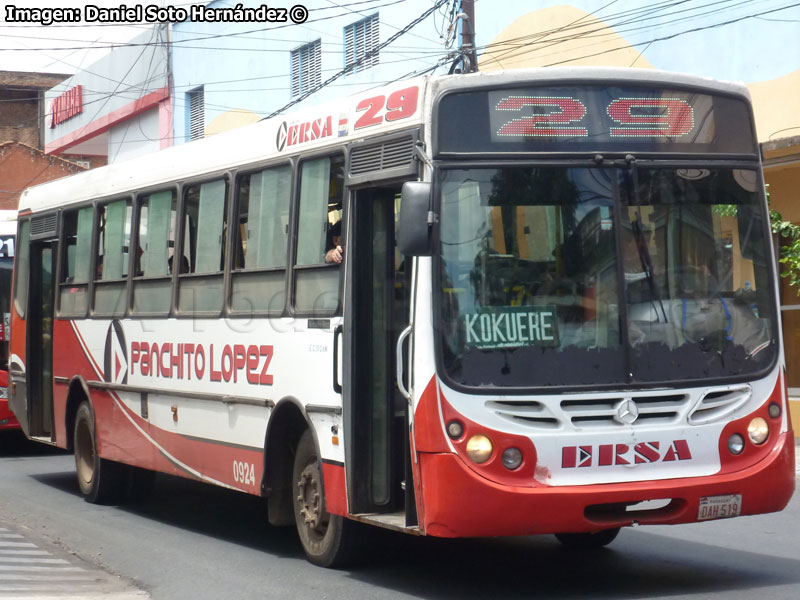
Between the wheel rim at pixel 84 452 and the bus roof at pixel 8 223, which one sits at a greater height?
the bus roof at pixel 8 223

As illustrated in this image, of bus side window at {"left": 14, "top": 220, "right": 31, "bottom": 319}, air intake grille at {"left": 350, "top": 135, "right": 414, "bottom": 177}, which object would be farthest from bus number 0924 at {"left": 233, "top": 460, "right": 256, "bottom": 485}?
bus side window at {"left": 14, "top": 220, "right": 31, "bottom": 319}

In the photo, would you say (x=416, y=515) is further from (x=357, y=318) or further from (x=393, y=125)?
(x=393, y=125)

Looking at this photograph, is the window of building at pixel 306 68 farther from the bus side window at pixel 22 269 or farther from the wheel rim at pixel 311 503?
the wheel rim at pixel 311 503

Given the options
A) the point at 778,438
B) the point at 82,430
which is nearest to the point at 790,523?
the point at 778,438

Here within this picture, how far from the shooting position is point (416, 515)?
7.36 m

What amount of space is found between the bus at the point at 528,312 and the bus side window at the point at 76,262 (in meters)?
4.07

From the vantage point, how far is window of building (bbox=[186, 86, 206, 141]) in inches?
1284

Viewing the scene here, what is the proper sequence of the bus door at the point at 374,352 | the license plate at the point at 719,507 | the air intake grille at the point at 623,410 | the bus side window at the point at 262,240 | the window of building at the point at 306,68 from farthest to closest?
the window of building at the point at 306,68, the bus side window at the point at 262,240, the bus door at the point at 374,352, the license plate at the point at 719,507, the air intake grille at the point at 623,410

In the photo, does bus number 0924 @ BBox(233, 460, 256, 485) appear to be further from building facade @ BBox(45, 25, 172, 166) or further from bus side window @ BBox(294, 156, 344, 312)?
building facade @ BBox(45, 25, 172, 166)

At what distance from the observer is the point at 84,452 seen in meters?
12.6

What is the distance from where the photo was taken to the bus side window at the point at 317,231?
8.26 meters

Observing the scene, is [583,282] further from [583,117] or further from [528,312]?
[583,117]

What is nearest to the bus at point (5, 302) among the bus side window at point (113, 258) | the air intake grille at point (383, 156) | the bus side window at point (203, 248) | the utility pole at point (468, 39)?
the bus side window at point (113, 258)

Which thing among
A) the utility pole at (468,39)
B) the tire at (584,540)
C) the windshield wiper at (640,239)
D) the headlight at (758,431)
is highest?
the utility pole at (468,39)
